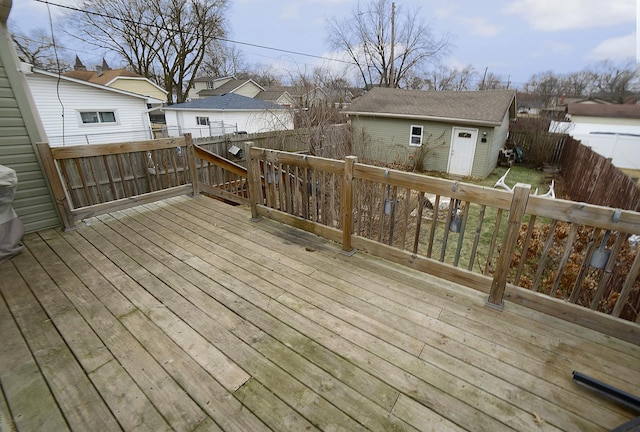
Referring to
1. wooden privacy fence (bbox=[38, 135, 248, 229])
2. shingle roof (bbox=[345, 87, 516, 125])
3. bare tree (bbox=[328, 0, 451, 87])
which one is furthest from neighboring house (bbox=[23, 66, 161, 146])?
bare tree (bbox=[328, 0, 451, 87])

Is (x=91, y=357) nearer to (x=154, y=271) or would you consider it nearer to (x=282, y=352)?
(x=154, y=271)

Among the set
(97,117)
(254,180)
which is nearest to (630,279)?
(254,180)

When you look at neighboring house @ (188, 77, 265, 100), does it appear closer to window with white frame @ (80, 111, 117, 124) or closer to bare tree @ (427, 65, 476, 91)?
window with white frame @ (80, 111, 117, 124)

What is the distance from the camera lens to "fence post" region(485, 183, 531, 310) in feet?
6.51

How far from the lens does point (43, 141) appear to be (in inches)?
129

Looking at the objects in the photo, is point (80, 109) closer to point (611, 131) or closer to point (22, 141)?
point (22, 141)

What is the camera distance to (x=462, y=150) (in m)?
11.2

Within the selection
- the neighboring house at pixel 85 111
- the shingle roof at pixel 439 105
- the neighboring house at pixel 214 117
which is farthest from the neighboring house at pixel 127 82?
the shingle roof at pixel 439 105

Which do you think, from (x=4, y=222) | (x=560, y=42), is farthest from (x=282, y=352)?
(x=560, y=42)

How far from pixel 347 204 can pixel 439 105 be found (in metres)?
11.1

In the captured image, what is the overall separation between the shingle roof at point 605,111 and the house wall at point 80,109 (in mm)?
33138

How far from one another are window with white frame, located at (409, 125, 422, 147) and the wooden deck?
10.4m

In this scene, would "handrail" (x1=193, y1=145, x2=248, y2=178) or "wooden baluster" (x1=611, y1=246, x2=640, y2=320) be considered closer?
"wooden baluster" (x1=611, y1=246, x2=640, y2=320)

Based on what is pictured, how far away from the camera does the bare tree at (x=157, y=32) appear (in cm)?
1983
